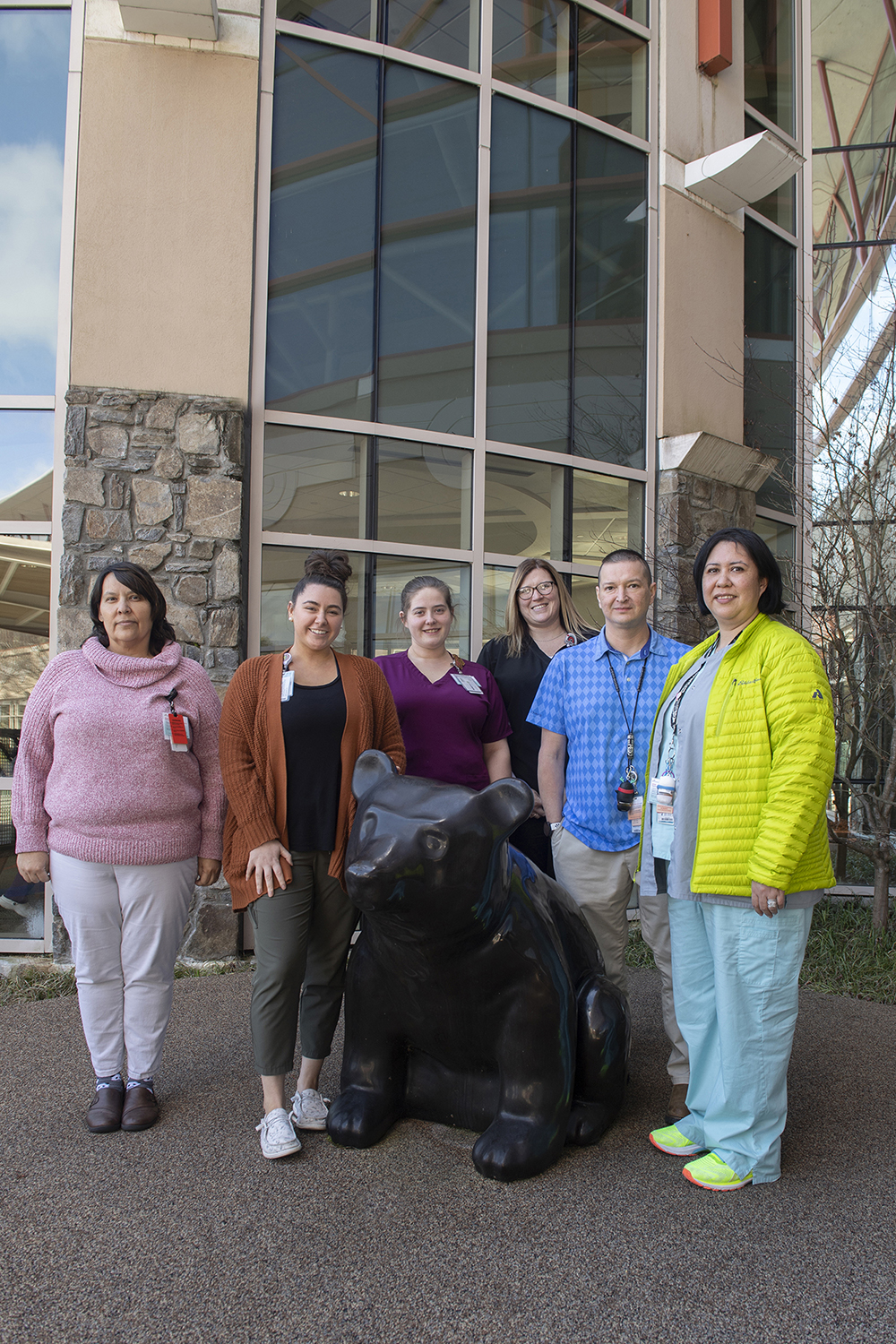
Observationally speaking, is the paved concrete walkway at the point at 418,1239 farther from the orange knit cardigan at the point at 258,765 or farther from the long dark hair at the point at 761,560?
the long dark hair at the point at 761,560

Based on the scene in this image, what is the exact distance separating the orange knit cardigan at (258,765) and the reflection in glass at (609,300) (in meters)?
3.72

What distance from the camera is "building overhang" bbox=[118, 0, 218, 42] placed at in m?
4.51

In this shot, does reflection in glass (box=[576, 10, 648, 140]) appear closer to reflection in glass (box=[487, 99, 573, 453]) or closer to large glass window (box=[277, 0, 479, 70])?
reflection in glass (box=[487, 99, 573, 453])

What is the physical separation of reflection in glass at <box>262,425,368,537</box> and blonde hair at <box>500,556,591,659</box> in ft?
6.02

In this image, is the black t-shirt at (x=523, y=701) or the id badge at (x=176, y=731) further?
the black t-shirt at (x=523, y=701)

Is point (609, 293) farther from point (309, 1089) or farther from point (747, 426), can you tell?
point (309, 1089)

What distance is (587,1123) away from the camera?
2639 mm

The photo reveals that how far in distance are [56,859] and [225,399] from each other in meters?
2.84

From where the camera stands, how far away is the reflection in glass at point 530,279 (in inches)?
221

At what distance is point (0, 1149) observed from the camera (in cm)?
267

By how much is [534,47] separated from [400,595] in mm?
3847

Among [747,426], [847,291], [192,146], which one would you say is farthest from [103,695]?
[847,291]

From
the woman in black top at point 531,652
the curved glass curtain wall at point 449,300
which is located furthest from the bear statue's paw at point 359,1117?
the curved glass curtain wall at point 449,300

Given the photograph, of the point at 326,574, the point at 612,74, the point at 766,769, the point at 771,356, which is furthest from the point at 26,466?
the point at 771,356
